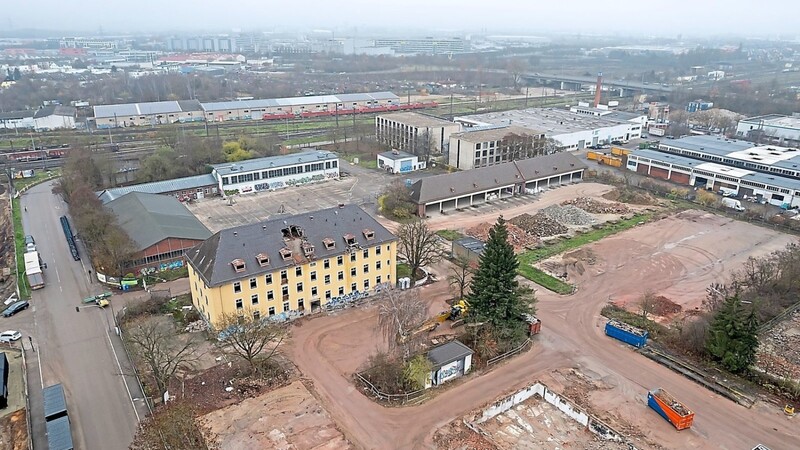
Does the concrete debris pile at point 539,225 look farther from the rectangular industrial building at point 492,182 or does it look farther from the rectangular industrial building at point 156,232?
the rectangular industrial building at point 156,232

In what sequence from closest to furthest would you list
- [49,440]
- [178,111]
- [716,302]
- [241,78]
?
[49,440] → [716,302] → [178,111] → [241,78]

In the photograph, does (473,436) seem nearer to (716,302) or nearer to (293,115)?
(716,302)

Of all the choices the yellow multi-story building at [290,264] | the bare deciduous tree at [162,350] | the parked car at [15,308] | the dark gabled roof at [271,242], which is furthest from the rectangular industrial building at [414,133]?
the parked car at [15,308]

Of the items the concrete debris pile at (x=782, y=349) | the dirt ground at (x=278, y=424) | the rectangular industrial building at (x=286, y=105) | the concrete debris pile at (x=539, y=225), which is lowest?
the dirt ground at (x=278, y=424)

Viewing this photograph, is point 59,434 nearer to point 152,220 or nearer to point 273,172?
point 152,220

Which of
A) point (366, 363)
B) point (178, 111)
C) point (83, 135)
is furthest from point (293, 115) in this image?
point (366, 363)

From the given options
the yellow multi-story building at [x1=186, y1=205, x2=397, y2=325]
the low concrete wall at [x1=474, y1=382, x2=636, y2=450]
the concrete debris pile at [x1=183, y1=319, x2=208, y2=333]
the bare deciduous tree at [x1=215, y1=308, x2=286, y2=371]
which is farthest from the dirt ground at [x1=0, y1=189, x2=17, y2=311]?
the low concrete wall at [x1=474, y1=382, x2=636, y2=450]
